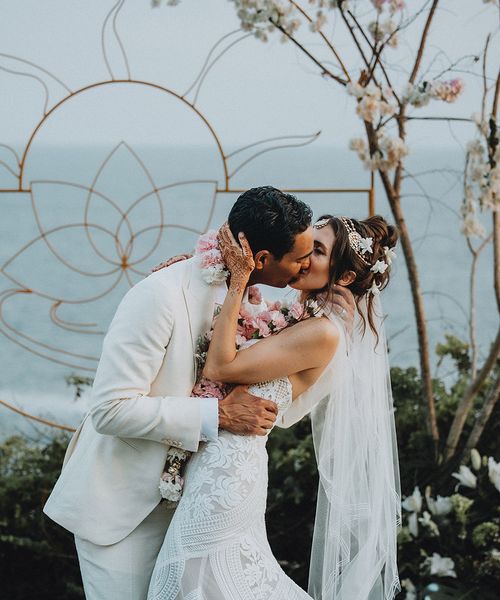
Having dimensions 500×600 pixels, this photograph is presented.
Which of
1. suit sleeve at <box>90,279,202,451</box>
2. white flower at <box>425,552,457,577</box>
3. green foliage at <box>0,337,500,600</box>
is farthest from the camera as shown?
green foliage at <box>0,337,500,600</box>

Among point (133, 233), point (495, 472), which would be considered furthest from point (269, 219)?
point (133, 233)

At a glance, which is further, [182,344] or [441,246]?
[441,246]

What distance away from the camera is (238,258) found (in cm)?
254

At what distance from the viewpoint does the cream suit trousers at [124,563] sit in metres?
2.58

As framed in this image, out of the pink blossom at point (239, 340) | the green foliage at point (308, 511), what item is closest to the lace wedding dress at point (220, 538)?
the pink blossom at point (239, 340)

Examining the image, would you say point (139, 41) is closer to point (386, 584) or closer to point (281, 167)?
point (281, 167)

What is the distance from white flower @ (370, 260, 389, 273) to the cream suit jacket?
56 cm

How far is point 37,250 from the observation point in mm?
11414

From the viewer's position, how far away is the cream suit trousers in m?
2.58

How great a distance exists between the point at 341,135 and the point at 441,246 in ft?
7.70

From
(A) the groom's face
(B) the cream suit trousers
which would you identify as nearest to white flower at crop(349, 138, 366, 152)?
(A) the groom's face

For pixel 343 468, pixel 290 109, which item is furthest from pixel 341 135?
pixel 343 468

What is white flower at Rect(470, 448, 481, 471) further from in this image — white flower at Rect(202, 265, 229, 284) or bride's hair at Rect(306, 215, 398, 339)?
white flower at Rect(202, 265, 229, 284)

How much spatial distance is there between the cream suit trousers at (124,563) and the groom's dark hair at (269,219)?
798 mm
